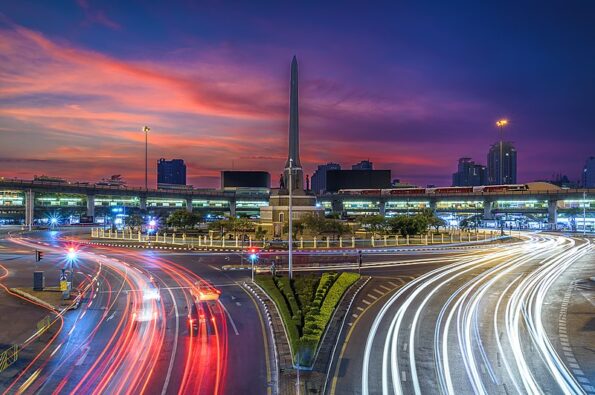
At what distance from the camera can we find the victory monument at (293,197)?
252ft

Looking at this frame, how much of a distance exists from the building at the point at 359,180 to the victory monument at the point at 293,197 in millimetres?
88100

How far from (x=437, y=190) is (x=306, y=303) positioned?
12688cm

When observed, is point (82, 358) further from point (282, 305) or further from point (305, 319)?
point (282, 305)

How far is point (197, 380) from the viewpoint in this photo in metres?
17.1

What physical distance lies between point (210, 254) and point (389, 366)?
133 ft

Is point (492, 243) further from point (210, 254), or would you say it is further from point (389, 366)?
point (389, 366)

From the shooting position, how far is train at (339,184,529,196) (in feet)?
415

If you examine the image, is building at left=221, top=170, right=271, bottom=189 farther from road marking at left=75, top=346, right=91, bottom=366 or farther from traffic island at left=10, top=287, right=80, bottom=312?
road marking at left=75, top=346, right=91, bottom=366

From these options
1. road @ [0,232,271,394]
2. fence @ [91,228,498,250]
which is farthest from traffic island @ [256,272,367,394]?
fence @ [91,228,498,250]

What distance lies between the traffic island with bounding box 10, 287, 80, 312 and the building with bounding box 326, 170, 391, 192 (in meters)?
140

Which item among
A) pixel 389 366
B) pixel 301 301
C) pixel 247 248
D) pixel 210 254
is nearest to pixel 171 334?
pixel 301 301

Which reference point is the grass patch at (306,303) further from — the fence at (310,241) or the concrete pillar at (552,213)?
the concrete pillar at (552,213)

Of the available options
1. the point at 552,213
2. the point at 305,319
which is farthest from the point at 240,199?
the point at 305,319

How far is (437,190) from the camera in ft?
481
